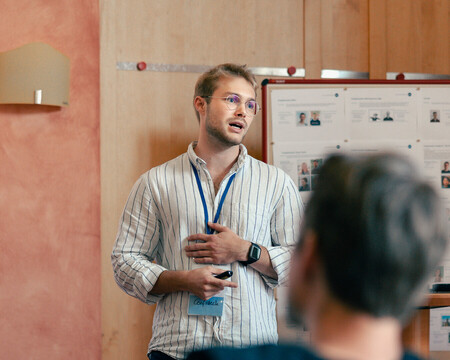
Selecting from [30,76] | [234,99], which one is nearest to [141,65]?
[30,76]

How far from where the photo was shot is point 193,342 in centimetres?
208

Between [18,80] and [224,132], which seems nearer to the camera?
[224,132]

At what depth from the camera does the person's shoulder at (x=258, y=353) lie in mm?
767

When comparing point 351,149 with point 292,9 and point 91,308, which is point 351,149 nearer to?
point 292,9

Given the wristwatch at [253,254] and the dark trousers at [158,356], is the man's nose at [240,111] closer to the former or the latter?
the wristwatch at [253,254]

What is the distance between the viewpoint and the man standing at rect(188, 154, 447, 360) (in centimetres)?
74

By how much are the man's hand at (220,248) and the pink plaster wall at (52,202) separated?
1.38 metres

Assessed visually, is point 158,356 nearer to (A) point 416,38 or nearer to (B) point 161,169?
(B) point 161,169

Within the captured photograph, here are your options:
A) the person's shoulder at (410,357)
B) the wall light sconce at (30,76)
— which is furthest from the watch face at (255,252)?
the wall light sconce at (30,76)

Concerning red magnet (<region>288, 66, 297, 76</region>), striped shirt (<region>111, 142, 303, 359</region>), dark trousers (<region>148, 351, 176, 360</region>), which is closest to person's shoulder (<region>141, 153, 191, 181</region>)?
striped shirt (<region>111, 142, 303, 359</region>)

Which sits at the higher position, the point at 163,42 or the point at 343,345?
the point at 163,42

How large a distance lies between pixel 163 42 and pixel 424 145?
5.31 ft

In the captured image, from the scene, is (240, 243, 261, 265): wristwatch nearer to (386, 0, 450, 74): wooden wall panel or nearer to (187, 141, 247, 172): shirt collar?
(187, 141, 247, 172): shirt collar

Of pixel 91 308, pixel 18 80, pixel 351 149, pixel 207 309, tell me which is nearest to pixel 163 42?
pixel 18 80
